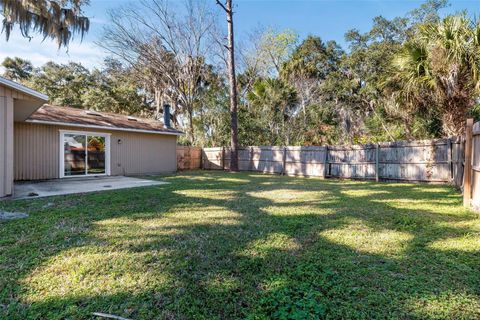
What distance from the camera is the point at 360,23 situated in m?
16.0

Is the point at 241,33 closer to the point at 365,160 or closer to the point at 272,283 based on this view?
the point at 365,160

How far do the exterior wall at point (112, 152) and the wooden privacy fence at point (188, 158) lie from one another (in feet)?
3.21

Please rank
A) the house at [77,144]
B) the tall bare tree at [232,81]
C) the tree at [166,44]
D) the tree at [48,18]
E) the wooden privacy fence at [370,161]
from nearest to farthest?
the tree at [48,18] < the wooden privacy fence at [370,161] < the house at [77,144] < the tall bare tree at [232,81] < the tree at [166,44]

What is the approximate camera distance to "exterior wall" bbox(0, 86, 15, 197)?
5.23 meters

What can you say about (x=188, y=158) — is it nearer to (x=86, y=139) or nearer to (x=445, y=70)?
(x=86, y=139)

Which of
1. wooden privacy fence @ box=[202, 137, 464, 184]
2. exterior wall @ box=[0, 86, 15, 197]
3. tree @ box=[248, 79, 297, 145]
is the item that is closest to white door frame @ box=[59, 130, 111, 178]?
exterior wall @ box=[0, 86, 15, 197]

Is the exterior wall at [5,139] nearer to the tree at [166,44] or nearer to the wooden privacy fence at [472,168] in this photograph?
the wooden privacy fence at [472,168]

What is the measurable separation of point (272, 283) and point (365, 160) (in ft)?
28.6

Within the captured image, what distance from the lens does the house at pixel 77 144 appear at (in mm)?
8594

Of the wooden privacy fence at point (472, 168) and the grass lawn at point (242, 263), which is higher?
the wooden privacy fence at point (472, 168)

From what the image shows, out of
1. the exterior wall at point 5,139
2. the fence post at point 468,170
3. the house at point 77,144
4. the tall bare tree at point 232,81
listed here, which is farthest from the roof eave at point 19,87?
the fence post at point 468,170

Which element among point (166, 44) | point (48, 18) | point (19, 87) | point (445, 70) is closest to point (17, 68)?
point (166, 44)

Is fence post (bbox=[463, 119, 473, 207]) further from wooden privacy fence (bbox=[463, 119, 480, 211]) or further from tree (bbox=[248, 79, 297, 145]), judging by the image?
tree (bbox=[248, 79, 297, 145])

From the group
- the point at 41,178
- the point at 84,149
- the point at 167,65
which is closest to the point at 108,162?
the point at 84,149
